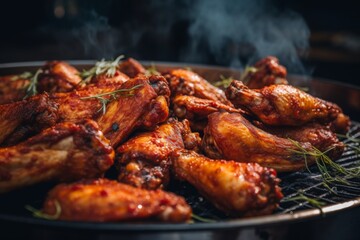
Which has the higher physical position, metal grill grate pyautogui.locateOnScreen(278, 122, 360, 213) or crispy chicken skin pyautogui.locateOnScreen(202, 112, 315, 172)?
crispy chicken skin pyautogui.locateOnScreen(202, 112, 315, 172)

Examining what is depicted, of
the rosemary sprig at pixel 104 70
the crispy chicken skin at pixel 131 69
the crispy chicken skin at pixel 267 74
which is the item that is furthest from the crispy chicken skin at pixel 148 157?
the crispy chicken skin at pixel 267 74

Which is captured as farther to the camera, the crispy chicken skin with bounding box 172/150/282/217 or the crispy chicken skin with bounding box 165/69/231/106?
the crispy chicken skin with bounding box 165/69/231/106

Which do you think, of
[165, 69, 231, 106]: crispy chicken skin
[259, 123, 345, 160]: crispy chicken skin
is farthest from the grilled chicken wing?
[259, 123, 345, 160]: crispy chicken skin

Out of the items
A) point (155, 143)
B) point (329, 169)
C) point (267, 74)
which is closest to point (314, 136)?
point (329, 169)

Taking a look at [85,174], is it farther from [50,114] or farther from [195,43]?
[195,43]

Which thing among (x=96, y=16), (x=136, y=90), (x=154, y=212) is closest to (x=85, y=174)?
(x=154, y=212)

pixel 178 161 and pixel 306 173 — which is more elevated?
pixel 178 161

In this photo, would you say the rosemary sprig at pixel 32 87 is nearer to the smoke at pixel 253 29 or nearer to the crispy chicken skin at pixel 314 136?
the crispy chicken skin at pixel 314 136

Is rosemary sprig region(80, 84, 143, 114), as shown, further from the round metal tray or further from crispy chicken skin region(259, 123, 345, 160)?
crispy chicken skin region(259, 123, 345, 160)

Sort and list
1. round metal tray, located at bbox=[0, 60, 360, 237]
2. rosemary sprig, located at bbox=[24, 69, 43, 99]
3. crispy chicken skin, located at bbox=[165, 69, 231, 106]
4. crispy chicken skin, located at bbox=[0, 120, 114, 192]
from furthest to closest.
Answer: rosemary sprig, located at bbox=[24, 69, 43, 99] < crispy chicken skin, located at bbox=[165, 69, 231, 106] < crispy chicken skin, located at bbox=[0, 120, 114, 192] < round metal tray, located at bbox=[0, 60, 360, 237]
